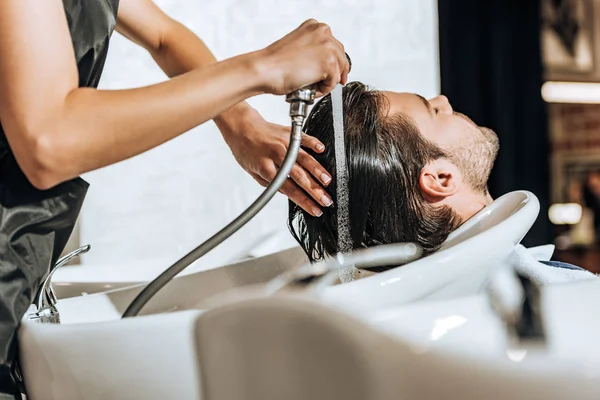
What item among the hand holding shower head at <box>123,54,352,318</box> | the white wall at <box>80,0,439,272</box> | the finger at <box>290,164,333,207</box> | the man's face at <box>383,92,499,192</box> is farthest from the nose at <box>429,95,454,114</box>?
the white wall at <box>80,0,439,272</box>

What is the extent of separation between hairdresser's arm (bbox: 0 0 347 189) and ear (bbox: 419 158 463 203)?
46cm

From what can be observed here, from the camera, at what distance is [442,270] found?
2.24 ft

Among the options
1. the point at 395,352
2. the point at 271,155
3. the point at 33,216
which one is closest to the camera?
the point at 395,352

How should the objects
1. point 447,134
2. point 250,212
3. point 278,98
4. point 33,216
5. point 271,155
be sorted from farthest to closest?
point 278,98 < point 447,134 < point 271,155 < point 250,212 < point 33,216

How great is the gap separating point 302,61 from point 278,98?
1008mm

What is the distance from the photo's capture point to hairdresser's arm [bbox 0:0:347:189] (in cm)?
61

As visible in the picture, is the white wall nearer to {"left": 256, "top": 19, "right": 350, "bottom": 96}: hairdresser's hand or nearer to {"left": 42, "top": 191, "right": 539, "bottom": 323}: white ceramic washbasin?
{"left": 42, "top": 191, "right": 539, "bottom": 323}: white ceramic washbasin

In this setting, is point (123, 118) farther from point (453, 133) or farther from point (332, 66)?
point (453, 133)

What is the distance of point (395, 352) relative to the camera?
0.38m

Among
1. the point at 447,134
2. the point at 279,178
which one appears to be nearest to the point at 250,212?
the point at 279,178

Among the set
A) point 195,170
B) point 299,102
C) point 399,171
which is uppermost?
point 299,102

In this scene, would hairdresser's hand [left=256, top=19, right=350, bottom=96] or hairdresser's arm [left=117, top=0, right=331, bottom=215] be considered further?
hairdresser's arm [left=117, top=0, right=331, bottom=215]

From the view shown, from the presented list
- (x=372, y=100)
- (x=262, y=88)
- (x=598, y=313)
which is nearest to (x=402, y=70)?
(x=372, y=100)

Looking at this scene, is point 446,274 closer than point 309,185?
Yes
